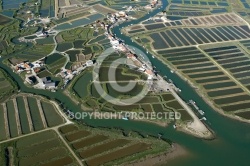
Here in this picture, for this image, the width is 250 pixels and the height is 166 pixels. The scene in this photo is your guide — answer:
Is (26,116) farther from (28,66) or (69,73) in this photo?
(28,66)

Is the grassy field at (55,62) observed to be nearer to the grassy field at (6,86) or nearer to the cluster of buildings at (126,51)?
the grassy field at (6,86)

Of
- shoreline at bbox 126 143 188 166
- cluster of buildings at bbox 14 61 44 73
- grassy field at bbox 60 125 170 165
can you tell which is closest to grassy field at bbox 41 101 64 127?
grassy field at bbox 60 125 170 165

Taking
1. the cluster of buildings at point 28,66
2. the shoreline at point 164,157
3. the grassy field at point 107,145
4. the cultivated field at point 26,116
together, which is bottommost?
the shoreline at point 164,157

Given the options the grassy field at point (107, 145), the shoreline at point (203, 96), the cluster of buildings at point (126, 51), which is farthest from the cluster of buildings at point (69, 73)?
the shoreline at point (203, 96)

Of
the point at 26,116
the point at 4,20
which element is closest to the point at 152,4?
the point at 4,20

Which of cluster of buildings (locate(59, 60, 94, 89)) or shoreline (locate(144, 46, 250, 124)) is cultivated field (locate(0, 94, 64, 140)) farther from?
shoreline (locate(144, 46, 250, 124))

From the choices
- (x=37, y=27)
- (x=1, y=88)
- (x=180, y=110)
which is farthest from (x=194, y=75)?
(x=37, y=27)

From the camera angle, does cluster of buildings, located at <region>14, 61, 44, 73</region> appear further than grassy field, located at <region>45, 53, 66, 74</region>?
No

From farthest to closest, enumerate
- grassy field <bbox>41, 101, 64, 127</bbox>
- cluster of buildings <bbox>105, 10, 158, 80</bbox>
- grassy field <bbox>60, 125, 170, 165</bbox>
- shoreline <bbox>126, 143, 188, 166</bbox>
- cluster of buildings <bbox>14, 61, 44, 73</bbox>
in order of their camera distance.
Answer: cluster of buildings <bbox>14, 61, 44, 73</bbox> < cluster of buildings <bbox>105, 10, 158, 80</bbox> < grassy field <bbox>41, 101, 64, 127</bbox> < grassy field <bbox>60, 125, 170, 165</bbox> < shoreline <bbox>126, 143, 188, 166</bbox>

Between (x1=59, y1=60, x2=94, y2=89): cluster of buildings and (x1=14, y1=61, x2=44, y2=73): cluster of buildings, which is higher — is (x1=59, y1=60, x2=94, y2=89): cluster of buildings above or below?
below

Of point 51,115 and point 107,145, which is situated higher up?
point 51,115
